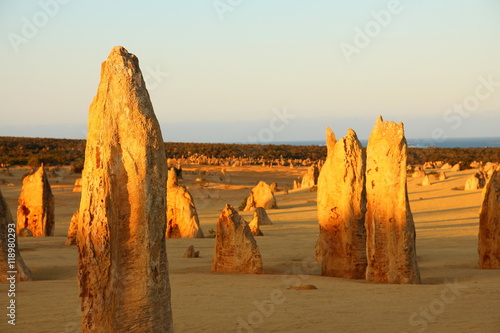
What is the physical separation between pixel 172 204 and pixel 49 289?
333 inches

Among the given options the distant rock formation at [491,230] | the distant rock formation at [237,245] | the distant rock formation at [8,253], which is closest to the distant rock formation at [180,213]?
the distant rock formation at [237,245]

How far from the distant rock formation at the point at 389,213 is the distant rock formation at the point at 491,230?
220 cm

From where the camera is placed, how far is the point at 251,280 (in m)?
11.3

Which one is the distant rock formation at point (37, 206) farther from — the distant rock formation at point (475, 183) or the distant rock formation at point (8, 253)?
the distant rock formation at point (475, 183)

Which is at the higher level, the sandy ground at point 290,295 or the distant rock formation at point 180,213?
the distant rock formation at point 180,213

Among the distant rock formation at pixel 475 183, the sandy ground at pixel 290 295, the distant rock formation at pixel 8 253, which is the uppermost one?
the distant rock formation at pixel 475 183

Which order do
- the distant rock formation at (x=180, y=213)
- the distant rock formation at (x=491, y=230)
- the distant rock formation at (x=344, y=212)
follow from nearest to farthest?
1. the distant rock formation at (x=344, y=212)
2. the distant rock formation at (x=491, y=230)
3. the distant rock formation at (x=180, y=213)

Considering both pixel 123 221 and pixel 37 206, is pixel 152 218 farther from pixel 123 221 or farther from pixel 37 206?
pixel 37 206

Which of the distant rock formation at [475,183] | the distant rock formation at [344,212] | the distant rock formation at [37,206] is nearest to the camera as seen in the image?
the distant rock formation at [344,212]

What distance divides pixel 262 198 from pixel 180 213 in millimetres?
10062

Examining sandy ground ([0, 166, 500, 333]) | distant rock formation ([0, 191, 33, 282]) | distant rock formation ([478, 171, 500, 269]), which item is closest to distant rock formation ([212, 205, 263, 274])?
sandy ground ([0, 166, 500, 333])

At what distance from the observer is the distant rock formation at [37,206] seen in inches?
716

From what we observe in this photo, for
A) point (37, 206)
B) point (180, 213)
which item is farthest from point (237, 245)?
point (37, 206)

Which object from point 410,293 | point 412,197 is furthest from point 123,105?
point 412,197
